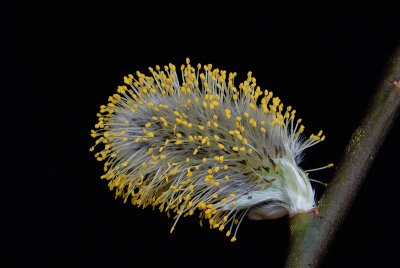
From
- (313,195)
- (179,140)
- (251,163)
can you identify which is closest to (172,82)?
(179,140)

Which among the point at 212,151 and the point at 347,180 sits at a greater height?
the point at 212,151

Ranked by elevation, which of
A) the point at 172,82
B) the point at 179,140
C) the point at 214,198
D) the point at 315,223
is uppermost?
the point at 172,82

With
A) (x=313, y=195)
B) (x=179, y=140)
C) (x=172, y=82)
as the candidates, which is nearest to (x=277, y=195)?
(x=313, y=195)

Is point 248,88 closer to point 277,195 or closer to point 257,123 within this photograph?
point 257,123

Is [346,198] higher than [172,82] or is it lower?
lower

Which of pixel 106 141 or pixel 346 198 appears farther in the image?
pixel 106 141

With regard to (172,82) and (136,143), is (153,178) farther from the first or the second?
(172,82)
